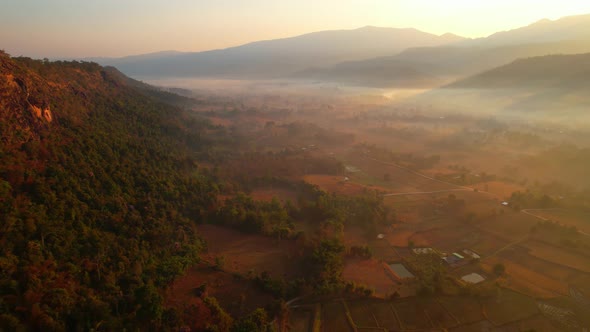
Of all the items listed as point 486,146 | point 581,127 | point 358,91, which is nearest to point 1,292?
point 486,146

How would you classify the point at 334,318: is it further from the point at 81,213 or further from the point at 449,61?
the point at 449,61

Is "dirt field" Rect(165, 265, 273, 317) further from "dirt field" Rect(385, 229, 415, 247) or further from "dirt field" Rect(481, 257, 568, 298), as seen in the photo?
"dirt field" Rect(481, 257, 568, 298)

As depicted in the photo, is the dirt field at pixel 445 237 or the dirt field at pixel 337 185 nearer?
the dirt field at pixel 445 237

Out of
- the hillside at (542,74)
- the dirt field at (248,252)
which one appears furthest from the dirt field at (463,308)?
the hillside at (542,74)

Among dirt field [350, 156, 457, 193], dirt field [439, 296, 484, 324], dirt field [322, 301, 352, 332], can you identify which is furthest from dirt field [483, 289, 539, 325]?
dirt field [350, 156, 457, 193]

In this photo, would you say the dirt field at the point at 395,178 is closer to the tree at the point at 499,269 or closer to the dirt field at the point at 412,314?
the tree at the point at 499,269

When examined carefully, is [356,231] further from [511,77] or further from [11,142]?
[511,77]
